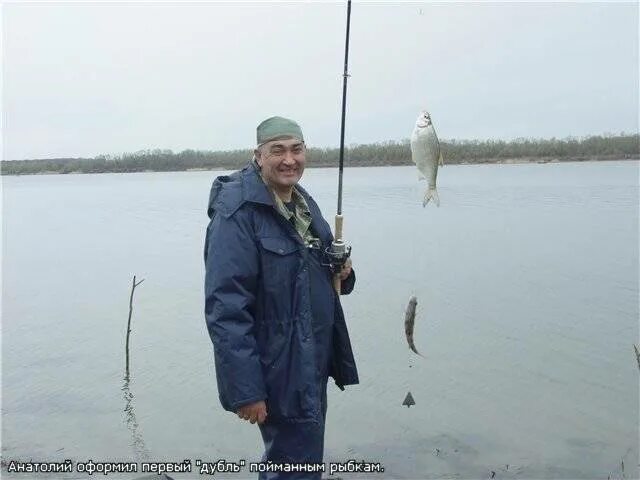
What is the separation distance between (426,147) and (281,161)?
125cm

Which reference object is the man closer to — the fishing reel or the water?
the fishing reel

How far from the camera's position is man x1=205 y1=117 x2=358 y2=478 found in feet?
9.84

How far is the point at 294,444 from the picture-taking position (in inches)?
128

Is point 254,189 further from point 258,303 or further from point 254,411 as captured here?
point 254,411

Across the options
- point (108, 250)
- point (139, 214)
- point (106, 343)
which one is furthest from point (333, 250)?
point (139, 214)

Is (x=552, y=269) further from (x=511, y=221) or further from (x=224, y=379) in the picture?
(x=224, y=379)

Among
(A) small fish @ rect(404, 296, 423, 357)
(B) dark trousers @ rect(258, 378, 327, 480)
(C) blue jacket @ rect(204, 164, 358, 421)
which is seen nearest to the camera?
(C) blue jacket @ rect(204, 164, 358, 421)

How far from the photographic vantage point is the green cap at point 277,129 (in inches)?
128

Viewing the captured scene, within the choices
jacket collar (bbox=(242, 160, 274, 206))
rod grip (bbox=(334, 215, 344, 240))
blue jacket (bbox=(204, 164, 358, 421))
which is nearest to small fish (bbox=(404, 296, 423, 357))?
rod grip (bbox=(334, 215, 344, 240))

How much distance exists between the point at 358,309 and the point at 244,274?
27.6 ft

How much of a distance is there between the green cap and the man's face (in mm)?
25

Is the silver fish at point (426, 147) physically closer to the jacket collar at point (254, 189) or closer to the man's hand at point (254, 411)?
the jacket collar at point (254, 189)

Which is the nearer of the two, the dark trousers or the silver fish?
the dark trousers

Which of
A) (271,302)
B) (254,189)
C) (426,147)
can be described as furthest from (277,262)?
(426,147)
